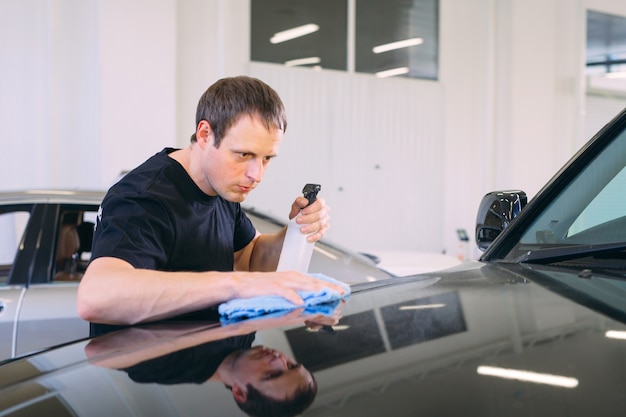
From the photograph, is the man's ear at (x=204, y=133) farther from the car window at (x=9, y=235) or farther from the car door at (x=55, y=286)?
the car window at (x=9, y=235)

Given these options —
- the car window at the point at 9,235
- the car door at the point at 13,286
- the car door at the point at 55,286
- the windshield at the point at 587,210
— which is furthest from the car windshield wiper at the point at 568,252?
the car window at the point at 9,235

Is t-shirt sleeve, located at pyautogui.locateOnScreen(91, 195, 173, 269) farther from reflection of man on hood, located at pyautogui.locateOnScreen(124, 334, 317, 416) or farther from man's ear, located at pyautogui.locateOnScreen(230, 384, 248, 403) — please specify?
man's ear, located at pyautogui.locateOnScreen(230, 384, 248, 403)

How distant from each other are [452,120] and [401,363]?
930cm

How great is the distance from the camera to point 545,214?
1.72 meters

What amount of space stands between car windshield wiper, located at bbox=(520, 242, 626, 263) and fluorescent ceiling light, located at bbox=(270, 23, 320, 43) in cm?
723

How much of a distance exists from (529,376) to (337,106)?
8.16 m

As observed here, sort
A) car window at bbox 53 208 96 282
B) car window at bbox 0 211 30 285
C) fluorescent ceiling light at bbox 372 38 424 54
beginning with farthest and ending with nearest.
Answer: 1. fluorescent ceiling light at bbox 372 38 424 54
2. car window at bbox 0 211 30 285
3. car window at bbox 53 208 96 282

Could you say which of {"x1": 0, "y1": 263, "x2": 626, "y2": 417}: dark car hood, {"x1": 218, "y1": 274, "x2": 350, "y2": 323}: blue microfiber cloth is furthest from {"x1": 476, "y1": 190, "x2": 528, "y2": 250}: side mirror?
{"x1": 218, "y1": 274, "x2": 350, "y2": 323}: blue microfiber cloth

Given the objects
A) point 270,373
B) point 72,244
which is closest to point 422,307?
point 270,373

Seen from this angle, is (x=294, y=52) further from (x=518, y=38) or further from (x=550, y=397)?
(x=550, y=397)

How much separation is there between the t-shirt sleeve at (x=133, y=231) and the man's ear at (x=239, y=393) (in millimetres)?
706

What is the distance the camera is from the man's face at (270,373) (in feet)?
2.81

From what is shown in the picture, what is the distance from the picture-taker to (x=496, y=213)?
1.87 metres

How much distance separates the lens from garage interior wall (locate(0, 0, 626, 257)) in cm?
689
